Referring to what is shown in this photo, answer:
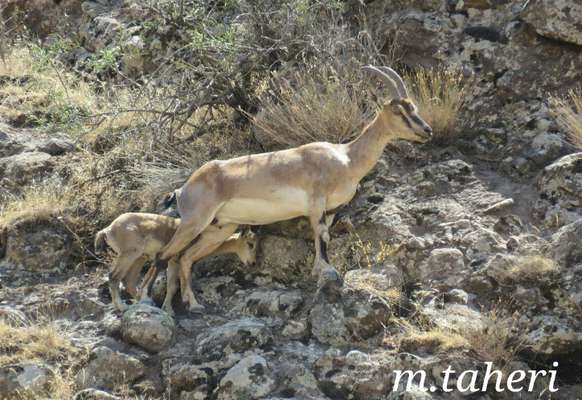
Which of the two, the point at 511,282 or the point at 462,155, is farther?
the point at 462,155

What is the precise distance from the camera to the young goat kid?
973cm

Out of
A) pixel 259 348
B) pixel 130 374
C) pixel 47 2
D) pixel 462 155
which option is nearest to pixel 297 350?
pixel 259 348

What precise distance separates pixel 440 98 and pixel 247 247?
3195 millimetres

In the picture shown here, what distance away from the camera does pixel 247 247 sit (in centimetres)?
1003

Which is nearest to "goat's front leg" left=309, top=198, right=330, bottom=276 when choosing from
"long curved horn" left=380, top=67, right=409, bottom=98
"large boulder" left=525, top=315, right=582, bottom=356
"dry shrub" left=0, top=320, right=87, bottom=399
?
"long curved horn" left=380, top=67, right=409, bottom=98

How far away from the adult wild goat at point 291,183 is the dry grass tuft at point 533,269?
5.52 ft

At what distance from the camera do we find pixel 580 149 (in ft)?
34.7

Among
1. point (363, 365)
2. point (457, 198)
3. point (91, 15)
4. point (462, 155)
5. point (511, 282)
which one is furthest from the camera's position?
point (91, 15)

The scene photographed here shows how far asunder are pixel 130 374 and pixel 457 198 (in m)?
4.00

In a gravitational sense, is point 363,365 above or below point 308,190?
below

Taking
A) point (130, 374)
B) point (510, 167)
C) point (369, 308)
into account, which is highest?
point (510, 167)

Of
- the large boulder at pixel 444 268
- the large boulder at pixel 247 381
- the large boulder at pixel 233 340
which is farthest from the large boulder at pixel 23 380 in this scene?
the large boulder at pixel 444 268

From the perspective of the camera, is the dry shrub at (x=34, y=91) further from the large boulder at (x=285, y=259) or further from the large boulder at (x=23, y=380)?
the large boulder at (x=23, y=380)

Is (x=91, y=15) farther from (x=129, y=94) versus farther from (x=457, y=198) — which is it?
(x=457, y=198)
